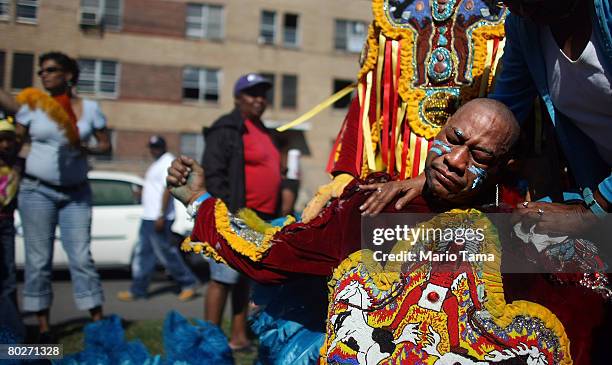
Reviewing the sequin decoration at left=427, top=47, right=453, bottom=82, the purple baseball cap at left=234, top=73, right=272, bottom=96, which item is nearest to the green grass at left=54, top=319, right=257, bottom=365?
the purple baseball cap at left=234, top=73, right=272, bottom=96

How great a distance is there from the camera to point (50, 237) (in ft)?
13.5

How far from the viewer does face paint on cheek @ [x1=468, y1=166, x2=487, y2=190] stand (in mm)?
1739

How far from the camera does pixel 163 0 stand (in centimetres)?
2041

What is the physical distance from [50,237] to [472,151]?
3.11 metres

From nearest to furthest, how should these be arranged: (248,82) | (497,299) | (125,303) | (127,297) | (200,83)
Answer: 1. (497,299)
2. (248,82)
3. (125,303)
4. (127,297)
5. (200,83)

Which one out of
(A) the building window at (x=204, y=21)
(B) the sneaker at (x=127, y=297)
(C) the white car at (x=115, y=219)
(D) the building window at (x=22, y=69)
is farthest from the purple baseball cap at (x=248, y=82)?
(A) the building window at (x=204, y=21)

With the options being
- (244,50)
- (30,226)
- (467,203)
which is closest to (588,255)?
(467,203)

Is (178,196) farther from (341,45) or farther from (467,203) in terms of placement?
(341,45)

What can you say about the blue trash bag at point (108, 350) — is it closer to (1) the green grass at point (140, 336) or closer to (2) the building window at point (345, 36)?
(1) the green grass at point (140, 336)

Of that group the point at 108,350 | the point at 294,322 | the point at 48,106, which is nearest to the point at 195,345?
the point at 108,350

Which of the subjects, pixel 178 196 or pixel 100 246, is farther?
pixel 100 246

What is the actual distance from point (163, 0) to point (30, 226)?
1756 centimetres

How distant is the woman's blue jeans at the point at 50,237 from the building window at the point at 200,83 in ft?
56.2

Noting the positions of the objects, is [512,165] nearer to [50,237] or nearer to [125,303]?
[50,237]
